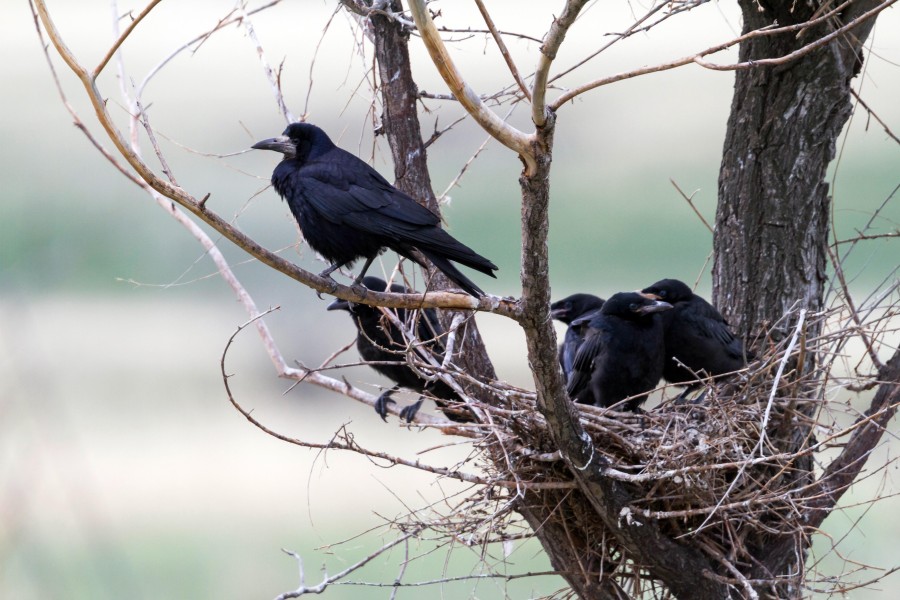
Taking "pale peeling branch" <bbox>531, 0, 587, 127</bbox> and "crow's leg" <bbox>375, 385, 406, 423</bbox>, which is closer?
"pale peeling branch" <bbox>531, 0, 587, 127</bbox>

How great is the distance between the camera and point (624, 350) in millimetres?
4496

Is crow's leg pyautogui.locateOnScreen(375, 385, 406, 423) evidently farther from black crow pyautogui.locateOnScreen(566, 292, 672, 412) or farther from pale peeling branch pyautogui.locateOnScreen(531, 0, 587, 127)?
pale peeling branch pyautogui.locateOnScreen(531, 0, 587, 127)

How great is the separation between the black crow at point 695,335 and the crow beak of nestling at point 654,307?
0.15 m

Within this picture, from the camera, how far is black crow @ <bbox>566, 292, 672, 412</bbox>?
451cm

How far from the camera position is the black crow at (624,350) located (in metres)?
4.51

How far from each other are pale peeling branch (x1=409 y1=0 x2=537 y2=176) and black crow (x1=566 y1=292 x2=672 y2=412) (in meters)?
2.32

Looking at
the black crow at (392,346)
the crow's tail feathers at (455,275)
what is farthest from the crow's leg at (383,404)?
the crow's tail feathers at (455,275)

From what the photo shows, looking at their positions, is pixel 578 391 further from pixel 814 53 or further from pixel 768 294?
pixel 814 53

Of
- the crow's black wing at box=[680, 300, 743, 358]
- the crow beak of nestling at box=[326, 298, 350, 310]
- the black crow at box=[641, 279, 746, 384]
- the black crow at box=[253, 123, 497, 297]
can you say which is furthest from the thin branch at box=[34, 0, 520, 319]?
the crow beak of nestling at box=[326, 298, 350, 310]

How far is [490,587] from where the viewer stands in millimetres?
4266

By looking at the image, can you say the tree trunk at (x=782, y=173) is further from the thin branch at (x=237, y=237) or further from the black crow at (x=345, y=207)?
the thin branch at (x=237, y=237)

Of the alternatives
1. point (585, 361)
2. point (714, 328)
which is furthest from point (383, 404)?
point (714, 328)

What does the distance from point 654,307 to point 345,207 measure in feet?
5.62

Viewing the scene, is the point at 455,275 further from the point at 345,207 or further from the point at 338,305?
the point at 338,305
